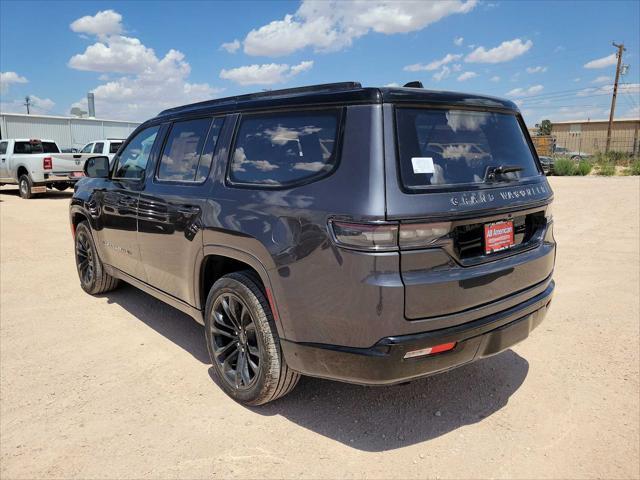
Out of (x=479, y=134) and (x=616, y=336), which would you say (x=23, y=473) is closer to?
(x=479, y=134)

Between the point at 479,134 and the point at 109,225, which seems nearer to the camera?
the point at 479,134

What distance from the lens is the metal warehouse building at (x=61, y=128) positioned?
89.4 feet

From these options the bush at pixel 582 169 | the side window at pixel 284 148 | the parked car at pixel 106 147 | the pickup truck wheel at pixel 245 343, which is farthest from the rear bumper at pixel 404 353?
the bush at pixel 582 169

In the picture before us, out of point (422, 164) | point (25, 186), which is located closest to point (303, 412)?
point (422, 164)

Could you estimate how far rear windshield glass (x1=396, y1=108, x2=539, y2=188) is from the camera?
244cm

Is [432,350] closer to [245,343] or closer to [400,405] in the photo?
[400,405]

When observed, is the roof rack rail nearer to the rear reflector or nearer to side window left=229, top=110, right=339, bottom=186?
side window left=229, top=110, right=339, bottom=186

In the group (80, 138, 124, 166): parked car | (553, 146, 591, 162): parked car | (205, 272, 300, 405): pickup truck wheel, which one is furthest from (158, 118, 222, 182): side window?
(553, 146, 591, 162): parked car

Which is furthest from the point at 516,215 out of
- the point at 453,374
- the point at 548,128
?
the point at 548,128

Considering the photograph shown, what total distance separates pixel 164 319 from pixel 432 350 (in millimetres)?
3115

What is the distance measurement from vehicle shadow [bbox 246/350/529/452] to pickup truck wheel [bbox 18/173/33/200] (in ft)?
51.2

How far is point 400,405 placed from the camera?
3.17 metres

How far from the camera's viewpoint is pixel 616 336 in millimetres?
4184

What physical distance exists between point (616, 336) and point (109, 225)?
15.3 ft
